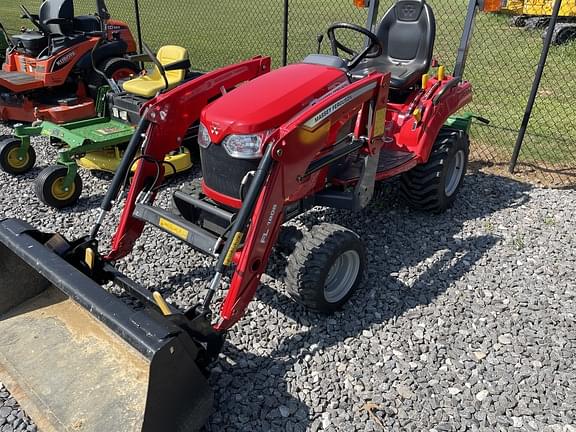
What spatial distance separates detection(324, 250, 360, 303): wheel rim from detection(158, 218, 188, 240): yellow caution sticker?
0.88 meters

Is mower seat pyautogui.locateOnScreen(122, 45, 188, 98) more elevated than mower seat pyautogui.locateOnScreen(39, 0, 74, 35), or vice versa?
mower seat pyautogui.locateOnScreen(39, 0, 74, 35)

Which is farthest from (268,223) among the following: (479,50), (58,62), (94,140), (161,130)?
(479,50)

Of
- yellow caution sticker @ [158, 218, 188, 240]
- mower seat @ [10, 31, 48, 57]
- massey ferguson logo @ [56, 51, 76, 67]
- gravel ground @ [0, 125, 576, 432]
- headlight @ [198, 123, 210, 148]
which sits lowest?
gravel ground @ [0, 125, 576, 432]

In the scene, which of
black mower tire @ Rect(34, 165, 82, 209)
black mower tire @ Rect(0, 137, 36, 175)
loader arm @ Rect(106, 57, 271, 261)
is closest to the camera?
loader arm @ Rect(106, 57, 271, 261)

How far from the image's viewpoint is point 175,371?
2164 mm

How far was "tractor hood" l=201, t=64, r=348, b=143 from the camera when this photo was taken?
2.89 m

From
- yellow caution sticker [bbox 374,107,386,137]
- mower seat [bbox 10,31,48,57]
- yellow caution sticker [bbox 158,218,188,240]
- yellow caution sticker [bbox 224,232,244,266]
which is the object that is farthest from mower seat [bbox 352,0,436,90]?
mower seat [bbox 10,31,48,57]

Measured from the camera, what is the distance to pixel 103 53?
6.72 meters

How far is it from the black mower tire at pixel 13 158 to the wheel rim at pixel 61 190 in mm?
964

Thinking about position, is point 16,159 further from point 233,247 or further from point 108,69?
point 233,247

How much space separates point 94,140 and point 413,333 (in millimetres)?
3275

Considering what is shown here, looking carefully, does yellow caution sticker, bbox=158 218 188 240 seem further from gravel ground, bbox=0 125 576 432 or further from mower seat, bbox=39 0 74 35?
mower seat, bbox=39 0 74 35

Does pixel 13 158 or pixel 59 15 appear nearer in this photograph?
pixel 13 158

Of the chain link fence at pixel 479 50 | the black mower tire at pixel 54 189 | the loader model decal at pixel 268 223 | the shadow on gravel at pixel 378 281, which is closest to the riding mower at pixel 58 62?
the black mower tire at pixel 54 189
